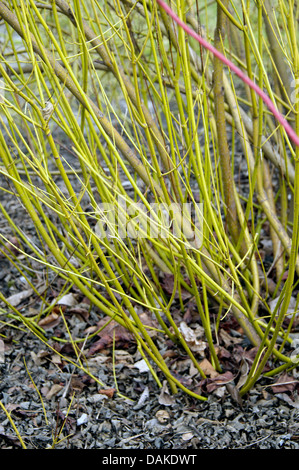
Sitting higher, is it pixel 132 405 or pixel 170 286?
pixel 170 286

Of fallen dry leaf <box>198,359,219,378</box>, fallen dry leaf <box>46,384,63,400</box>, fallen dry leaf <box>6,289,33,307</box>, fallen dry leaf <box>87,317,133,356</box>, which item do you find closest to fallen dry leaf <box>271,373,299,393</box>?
fallen dry leaf <box>198,359,219,378</box>

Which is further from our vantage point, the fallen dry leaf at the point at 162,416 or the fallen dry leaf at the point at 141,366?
the fallen dry leaf at the point at 141,366

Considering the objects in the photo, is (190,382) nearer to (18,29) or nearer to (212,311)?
(212,311)

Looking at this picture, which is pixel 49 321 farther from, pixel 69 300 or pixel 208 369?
pixel 208 369

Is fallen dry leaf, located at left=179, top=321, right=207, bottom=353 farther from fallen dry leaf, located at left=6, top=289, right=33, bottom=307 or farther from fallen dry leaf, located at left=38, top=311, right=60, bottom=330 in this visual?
fallen dry leaf, located at left=6, top=289, right=33, bottom=307

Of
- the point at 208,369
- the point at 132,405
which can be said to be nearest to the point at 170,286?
the point at 208,369

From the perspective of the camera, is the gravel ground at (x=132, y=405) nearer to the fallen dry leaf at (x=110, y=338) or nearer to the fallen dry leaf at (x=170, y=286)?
the fallen dry leaf at (x=110, y=338)

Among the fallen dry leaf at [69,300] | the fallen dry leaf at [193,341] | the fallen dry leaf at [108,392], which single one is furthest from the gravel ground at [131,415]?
the fallen dry leaf at [69,300]

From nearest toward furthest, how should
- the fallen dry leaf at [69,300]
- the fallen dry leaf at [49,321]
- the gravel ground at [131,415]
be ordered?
the gravel ground at [131,415] < the fallen dry leaf at [49,321] < the fallen dry leaf at [69,300]

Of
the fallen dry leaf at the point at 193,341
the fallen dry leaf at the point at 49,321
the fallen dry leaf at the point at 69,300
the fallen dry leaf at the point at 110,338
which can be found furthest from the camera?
the fallen dry leaf at the point at 69,300

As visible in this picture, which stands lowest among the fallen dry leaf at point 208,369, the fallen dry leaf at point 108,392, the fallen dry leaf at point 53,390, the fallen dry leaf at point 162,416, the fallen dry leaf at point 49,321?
the fallen dry leaf at point 162,416

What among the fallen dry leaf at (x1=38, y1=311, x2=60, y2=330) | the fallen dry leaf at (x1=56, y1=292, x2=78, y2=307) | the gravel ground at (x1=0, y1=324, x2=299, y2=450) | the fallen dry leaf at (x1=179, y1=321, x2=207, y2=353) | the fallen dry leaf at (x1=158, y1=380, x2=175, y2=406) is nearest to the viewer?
the gravel ground at (x1=0, y1=324, x2=299, y2=450)
